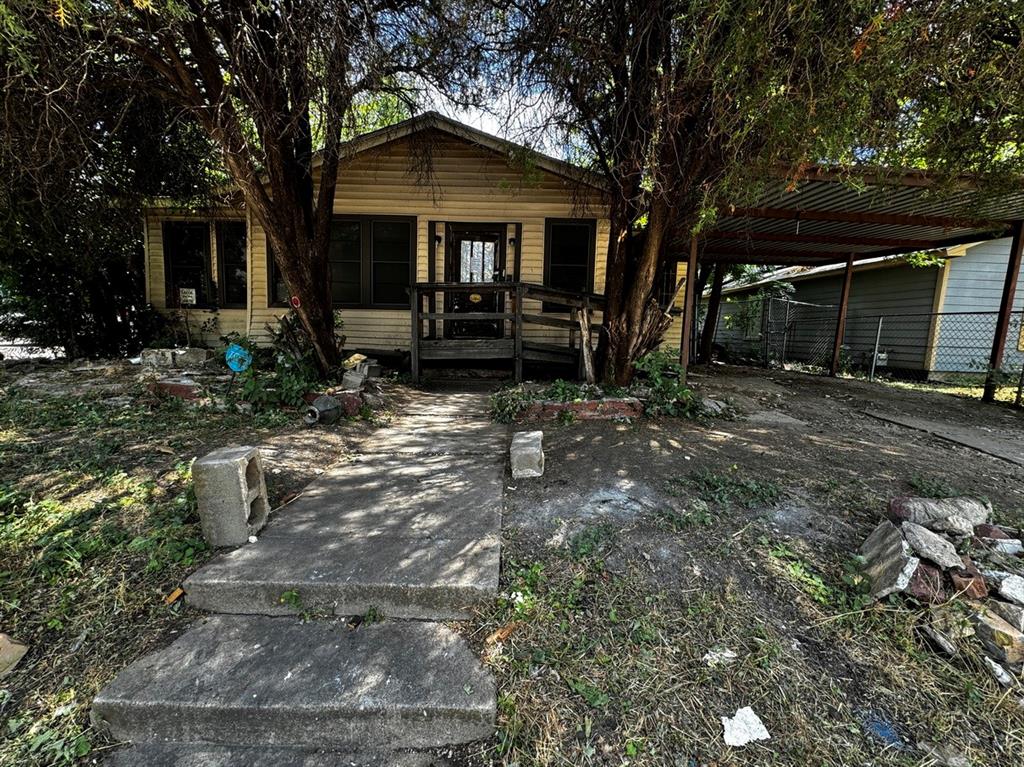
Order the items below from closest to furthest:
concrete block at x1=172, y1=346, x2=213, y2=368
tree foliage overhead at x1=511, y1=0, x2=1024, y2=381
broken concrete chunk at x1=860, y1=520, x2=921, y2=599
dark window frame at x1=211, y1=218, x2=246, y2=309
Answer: broken concrete chunk at x1=860, y1=520, x2=921, y2=599 < tree foliage overhead at x1=511, y1=0, x2=1024, y2=381 < concrete block at x1=172, y1=346, x2=213, y2=368 < dark window frame at x1=211, y1=218, x2=246, y2=309

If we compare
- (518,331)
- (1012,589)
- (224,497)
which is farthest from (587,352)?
(224,497)

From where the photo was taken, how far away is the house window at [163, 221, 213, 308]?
26.9 ft

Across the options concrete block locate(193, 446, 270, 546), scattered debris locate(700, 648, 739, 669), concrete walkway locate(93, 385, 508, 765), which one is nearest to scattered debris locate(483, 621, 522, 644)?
concrete walkway locate(93, 385, 508, 765)

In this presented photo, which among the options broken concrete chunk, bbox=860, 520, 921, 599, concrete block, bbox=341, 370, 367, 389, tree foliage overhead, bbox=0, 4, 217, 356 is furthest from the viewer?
concrete block, bbox=341, 370, 367, 389

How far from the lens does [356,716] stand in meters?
1.56

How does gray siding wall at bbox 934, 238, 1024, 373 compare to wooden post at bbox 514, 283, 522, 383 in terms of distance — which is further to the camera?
gray siding wall at bbox 934, 238, 1024, 373

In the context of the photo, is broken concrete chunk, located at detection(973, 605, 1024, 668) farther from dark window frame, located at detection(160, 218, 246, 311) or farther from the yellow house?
dark window frame, located at detection(160, 218, 246, 311)

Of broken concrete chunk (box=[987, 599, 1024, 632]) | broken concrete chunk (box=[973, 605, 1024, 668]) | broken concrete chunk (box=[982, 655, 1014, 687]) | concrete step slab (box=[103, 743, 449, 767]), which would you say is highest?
broken concrete chunk (box=[987, 599, 1024, 632])

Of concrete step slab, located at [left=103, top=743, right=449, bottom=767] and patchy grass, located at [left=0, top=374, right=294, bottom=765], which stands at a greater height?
patchy grass, located at [left=0, top=374, right=294, bottom=765]

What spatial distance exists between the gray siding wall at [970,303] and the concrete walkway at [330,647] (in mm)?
12358

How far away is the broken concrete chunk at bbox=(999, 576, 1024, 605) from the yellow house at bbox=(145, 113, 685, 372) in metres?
6.34

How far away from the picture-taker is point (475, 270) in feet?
27.7

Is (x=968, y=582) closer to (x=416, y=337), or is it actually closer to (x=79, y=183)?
(x=416, y=337)

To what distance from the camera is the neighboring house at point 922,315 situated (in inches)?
395
